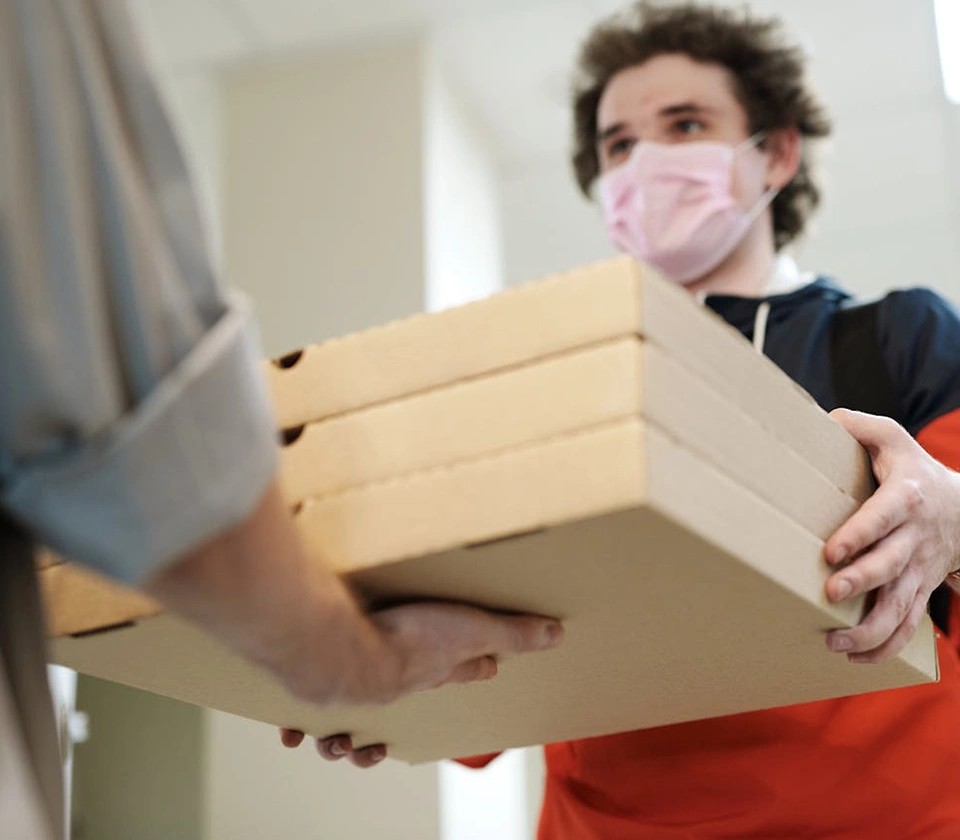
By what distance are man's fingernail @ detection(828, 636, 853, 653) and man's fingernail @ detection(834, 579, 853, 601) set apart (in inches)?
2.0

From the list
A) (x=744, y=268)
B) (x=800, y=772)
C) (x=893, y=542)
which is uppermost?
(x=744, y=268)

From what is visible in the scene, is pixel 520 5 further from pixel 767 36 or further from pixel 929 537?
pixel 929 537

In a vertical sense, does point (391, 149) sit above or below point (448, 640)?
above

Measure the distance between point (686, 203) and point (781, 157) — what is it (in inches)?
6.5

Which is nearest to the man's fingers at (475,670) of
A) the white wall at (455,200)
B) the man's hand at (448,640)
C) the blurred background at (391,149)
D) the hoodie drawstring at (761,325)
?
the man's hand at (448,640)

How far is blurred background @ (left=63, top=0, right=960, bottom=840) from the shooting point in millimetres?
2516

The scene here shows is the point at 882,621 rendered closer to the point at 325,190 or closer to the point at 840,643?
the point at 840,643

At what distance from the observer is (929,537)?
2.85 ft

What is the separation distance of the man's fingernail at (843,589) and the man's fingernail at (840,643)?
0.05 m

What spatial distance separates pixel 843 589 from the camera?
0.76 m

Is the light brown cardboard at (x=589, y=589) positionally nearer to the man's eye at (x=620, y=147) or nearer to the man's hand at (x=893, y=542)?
the man's hand at (x=893, y=542)

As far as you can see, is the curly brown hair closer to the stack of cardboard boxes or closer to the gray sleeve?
the stack of cardboard boxes

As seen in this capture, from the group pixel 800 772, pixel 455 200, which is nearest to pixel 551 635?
pixel 800 772

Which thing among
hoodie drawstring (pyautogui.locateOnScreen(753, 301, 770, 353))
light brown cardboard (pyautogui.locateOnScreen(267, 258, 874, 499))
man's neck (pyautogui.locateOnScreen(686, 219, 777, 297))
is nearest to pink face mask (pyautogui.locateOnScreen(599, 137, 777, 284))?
man's neck (pyautogui.locateOnScreen(686, 219, 777, 297))
